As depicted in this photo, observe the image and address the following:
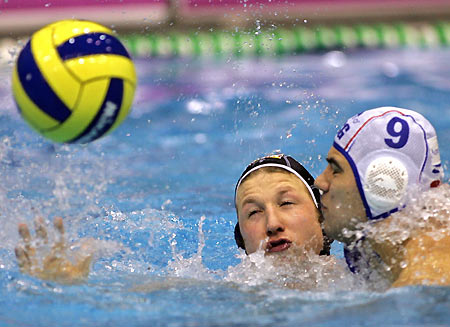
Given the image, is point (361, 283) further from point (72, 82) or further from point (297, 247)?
point (72, 82)

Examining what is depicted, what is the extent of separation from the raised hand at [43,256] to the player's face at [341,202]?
91cm

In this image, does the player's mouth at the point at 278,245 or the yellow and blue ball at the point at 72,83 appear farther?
the player's mouth at the point at 278,245

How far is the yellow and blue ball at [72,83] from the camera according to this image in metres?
2.50

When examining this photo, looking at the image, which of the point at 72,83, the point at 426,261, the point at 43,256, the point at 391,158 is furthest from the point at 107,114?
the point at 426,261

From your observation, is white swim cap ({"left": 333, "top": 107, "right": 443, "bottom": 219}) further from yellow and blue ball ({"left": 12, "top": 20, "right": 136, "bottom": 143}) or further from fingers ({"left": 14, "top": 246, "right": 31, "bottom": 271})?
fingers ({"left": 14, "top": 246, "right": 31, "bottom": 271})

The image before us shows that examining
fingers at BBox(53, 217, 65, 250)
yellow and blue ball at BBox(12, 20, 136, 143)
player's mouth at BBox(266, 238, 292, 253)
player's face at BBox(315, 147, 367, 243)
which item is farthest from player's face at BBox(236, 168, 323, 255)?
fingers at BBox(53, 217, 65, 250)

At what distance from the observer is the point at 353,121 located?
8.59ft

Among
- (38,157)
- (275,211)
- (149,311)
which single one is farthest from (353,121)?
(38,157)

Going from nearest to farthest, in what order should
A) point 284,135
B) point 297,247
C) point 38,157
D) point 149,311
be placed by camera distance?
1. point 149,311
2. point 297,247
3. point 38,157
4. point 284,135

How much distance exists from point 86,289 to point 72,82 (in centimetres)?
72

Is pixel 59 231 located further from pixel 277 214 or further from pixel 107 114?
pixel 277 214

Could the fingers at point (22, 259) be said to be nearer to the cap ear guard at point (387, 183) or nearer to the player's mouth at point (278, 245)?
the player's mouth at point (278, 245)

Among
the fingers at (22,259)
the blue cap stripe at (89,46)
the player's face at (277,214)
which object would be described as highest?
the blue cap stripe at (89,46)

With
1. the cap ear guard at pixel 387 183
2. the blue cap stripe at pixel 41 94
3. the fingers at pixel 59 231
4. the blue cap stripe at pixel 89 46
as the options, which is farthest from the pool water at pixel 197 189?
the blue cap stripe at pixel 89 46
